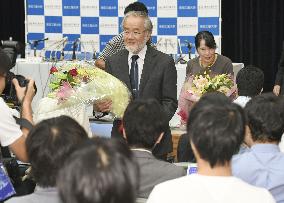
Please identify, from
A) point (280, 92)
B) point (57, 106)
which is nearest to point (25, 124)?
point (57, 106)

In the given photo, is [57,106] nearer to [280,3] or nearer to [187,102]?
[187,102]

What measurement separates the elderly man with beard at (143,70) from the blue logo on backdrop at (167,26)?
418cm

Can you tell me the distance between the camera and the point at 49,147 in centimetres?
178

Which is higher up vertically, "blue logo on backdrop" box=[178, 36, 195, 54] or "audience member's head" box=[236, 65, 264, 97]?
"blue logo on backdrop" box=[178, 36, 195, 54]

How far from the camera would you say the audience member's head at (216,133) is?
1.74 metres

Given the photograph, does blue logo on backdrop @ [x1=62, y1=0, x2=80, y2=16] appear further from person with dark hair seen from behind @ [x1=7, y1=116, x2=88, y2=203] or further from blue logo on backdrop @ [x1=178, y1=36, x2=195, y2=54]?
person with dark hair seen from behind @ [x1=7, y1=116, x2=88, y2=203]

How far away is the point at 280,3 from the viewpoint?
7.86m

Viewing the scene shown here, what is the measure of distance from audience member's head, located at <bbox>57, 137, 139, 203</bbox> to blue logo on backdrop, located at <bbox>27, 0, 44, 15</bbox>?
7.06 m

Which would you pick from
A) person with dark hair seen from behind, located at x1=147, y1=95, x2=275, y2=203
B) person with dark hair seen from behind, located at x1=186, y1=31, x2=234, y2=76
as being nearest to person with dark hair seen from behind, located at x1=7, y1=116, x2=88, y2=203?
person with dark hair seen from behind, located at x1=147, y1=95, x2=275, y2=203

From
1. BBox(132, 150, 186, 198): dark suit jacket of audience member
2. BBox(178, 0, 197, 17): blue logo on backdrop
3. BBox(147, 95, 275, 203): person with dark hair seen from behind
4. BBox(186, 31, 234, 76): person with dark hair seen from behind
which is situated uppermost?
BBox(178, 0, 197, 17): blue logo on backdrop

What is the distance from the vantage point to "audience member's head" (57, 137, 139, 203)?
1.26 m

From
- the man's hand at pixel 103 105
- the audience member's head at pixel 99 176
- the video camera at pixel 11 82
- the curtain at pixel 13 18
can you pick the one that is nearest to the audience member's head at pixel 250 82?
the man's hand at pixel 103 105

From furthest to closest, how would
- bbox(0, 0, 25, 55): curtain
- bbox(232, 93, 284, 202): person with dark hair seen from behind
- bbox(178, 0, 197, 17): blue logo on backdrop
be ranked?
bbox(0, 0, 25, 55): curtain < bbox(178, 0, 197, 17): blue logo on backdrop < bbox(232, 93, 284, 202): person with dark hair seen from behind

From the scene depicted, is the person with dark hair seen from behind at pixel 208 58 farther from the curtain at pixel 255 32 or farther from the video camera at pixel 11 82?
the curtain at pixel 255 32
